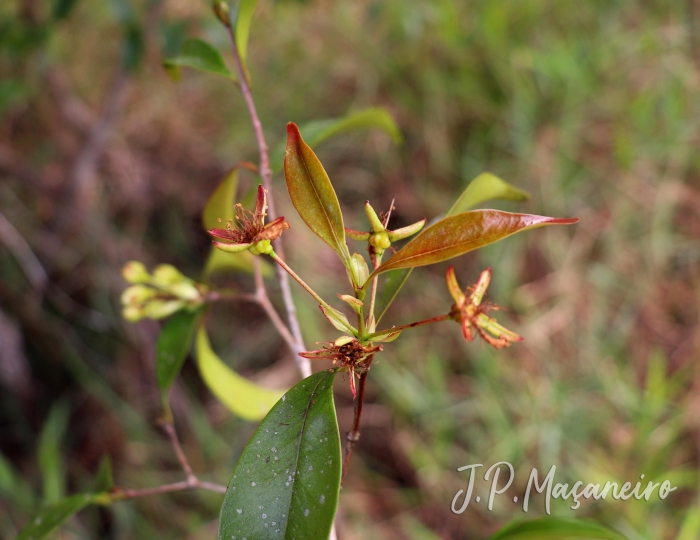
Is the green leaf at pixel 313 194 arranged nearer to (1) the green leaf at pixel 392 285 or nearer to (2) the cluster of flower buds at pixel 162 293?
(1) the green leaf at pixel 392 285

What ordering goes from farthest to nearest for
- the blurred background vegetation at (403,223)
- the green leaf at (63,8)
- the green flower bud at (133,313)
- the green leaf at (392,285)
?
the blurred background vegetation at (403,223) → the green leaf at (63,8) → the green flower bud at (133,313) → the green leaf at (392,285)

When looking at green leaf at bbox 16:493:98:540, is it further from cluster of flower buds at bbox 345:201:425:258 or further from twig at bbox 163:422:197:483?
cluster of flower buds at bbox 345:201:425:258

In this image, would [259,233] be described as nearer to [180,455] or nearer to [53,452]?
[180,455]

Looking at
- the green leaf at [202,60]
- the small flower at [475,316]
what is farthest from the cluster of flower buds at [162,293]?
the small flower at [475,316]

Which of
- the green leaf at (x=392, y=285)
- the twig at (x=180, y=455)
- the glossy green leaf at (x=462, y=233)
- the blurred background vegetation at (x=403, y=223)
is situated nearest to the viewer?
the glossy green leaf at (x=462, y=233)

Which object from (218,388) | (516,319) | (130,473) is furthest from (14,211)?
(516,319)

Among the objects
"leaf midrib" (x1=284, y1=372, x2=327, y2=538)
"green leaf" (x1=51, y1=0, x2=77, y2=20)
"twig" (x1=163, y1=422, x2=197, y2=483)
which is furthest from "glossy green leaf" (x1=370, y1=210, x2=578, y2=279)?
"green leaf" (x1=51, y1=0, x2=77, y2=20)
